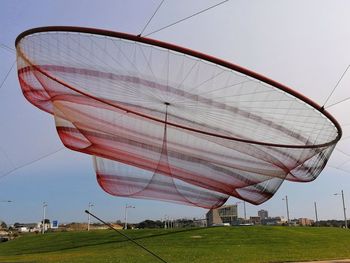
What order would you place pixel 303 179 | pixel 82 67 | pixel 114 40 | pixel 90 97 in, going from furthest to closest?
pixel 303 179 → pixel 90 97 → pixel 82 67 → pixel 114 40

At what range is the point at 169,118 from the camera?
674 inches

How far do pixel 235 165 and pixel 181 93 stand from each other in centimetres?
724

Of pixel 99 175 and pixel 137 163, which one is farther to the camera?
pixel 99 175

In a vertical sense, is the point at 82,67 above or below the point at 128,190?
above

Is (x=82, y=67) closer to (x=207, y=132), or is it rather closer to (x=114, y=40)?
(x=114, y=40)

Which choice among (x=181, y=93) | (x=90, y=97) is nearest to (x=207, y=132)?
(x=181, y=93)

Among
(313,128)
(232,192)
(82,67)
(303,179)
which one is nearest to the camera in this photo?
(82,67)

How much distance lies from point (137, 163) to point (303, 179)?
8371 mm

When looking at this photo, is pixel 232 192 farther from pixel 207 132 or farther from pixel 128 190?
pixel 207 132

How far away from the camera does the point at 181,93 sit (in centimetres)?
1485

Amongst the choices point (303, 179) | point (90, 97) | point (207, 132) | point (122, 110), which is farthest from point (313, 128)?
point (90, 97)

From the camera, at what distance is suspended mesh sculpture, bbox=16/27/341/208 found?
13633mm

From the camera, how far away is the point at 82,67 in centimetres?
1428

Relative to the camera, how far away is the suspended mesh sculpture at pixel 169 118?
1363 centimetres
